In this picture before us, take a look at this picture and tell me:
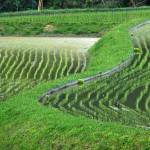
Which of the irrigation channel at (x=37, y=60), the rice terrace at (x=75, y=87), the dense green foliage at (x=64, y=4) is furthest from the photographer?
the dense green foliage at (x=64, y=4)

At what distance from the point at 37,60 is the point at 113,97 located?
23.1ft

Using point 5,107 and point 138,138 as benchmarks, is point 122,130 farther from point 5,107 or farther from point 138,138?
point 5,107

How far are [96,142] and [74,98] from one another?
12.4ft

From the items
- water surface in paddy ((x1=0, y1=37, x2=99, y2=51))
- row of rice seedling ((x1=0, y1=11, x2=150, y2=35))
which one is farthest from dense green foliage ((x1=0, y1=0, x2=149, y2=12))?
water surface in paddy ((x1=0, y1=37, x2=99, y2=51))

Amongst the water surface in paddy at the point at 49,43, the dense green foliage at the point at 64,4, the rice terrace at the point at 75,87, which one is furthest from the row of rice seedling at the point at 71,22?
the dense green foliage at the point at 64,4

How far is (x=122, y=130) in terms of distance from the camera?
327 inches

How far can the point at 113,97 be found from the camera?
11.9m

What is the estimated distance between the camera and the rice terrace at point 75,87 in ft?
28.7

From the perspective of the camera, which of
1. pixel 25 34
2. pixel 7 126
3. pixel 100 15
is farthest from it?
pixel 100 15

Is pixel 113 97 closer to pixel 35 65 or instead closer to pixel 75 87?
pixel 75 87

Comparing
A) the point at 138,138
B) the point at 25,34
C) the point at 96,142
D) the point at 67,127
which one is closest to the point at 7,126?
the point at 67,127

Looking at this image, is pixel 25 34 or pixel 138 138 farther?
pixel 25 34

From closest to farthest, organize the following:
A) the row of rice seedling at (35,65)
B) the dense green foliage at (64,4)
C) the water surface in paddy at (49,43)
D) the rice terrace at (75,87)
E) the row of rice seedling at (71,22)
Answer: the rice terrace at (75,87) < the row of rice seedling at (35,65) < the water surface in paddy at (49,43) < the row of rice seedling at (71,22) < the dense green foliage at (64,4)

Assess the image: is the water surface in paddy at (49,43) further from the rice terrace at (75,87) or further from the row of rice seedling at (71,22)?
the row of rice seedling at (71,22)
